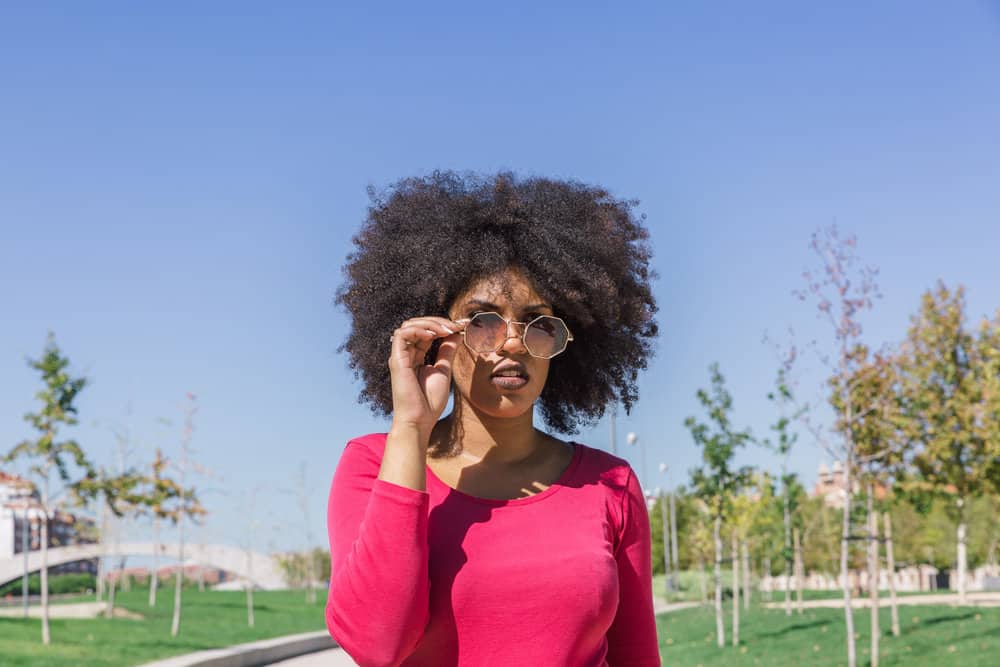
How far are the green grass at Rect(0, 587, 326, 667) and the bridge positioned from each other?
1266 mm

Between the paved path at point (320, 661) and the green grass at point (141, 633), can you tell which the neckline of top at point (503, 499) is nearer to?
the green grass at point (141, 633)

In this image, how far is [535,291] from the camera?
2412 millimetres

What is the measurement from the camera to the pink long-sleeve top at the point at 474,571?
196cm

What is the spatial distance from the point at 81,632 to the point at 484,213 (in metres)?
18.4

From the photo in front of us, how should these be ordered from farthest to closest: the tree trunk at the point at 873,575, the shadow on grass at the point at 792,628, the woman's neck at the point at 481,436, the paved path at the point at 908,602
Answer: the paved path at the point at 908,602
the shadow on grass at the point at 792,628
the tree trunk at the point at 873,575
the woman's neck at the point at 481,436

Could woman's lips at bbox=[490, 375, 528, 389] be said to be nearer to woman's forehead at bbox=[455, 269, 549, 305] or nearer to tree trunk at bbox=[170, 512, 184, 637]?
woman's forehead at bbox=[455, 269, 549, 305]

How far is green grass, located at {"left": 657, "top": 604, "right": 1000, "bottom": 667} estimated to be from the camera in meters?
14.0

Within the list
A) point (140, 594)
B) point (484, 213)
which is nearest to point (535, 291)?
point (484, 213)

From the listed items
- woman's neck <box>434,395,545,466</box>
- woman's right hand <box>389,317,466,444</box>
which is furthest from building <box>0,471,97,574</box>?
woman's right hand <box>389,317,466,444</box>

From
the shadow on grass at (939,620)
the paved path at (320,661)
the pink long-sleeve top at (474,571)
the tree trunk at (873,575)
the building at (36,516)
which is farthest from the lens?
the building at (36,516)

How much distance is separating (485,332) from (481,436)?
0.24m

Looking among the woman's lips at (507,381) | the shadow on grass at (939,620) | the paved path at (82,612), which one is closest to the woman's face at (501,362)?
the woman's lips at (507,381)

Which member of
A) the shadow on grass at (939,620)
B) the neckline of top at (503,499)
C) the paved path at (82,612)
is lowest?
the paved path at (82,612)

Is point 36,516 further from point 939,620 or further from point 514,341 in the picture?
point 514,341
